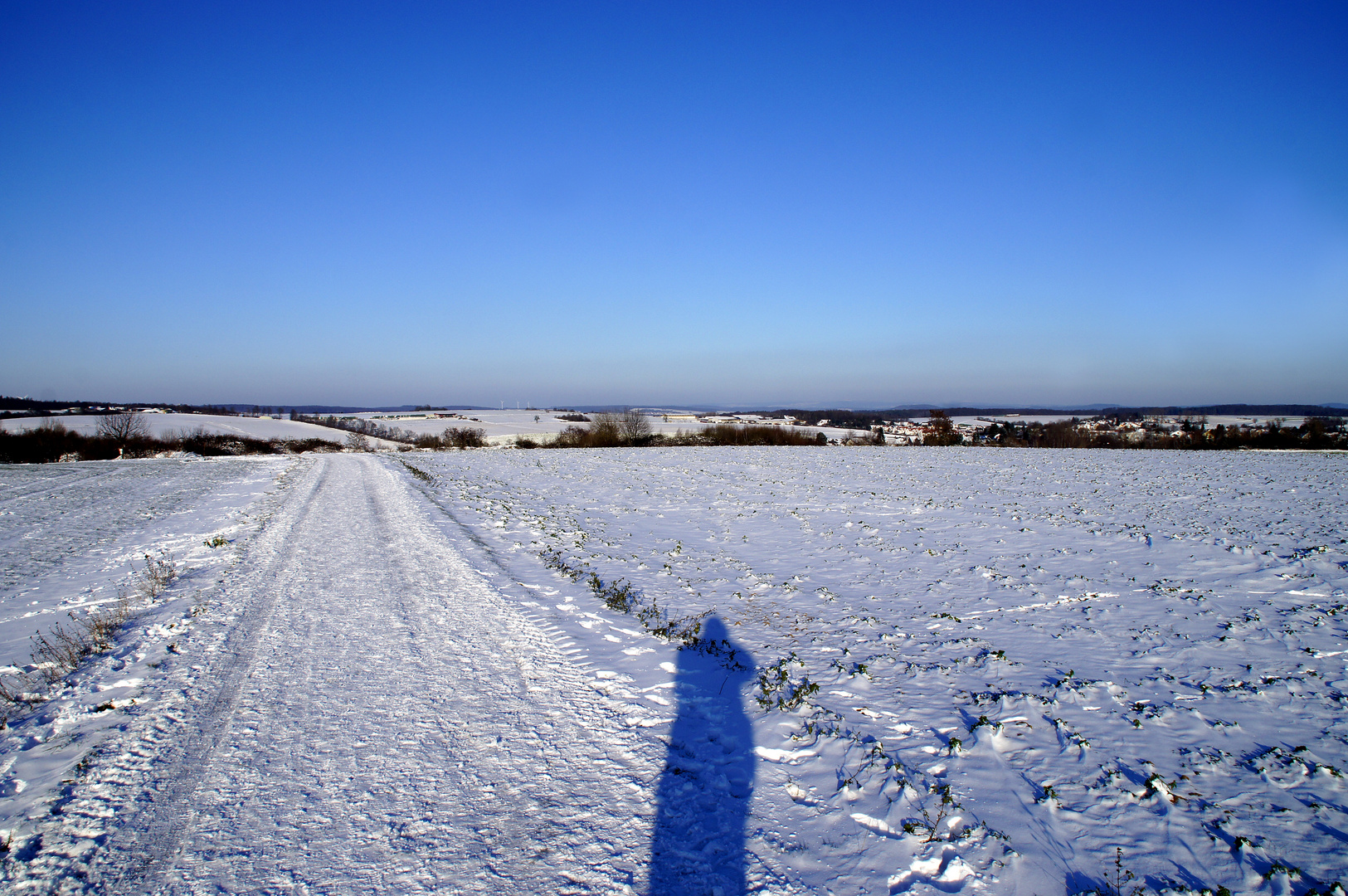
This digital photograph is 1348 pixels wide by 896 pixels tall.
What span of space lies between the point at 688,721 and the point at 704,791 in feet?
3.70

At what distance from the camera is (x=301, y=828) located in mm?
4086

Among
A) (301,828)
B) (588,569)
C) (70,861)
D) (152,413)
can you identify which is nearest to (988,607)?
(588,569)

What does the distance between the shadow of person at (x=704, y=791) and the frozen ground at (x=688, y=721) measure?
0.03 metres

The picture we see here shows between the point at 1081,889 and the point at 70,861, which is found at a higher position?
the point at 70,861

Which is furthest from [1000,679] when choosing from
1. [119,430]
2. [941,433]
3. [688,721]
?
[119,430]

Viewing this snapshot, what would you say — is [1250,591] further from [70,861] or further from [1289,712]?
[70,861]

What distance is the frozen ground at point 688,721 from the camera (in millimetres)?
3971

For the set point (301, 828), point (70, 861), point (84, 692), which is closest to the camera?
point (70, 861)

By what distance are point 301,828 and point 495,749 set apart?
1459 millimetres

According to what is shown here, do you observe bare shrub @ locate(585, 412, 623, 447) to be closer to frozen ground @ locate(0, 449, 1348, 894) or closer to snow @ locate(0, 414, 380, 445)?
snow @ locate(0, 414, 380, 445)

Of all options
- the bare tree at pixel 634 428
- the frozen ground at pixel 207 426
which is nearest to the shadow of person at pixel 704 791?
the bare tree at pixel 634 428

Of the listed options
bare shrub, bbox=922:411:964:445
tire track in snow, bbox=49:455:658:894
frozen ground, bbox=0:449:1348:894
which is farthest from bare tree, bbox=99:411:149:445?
bare shrub, bbox=922:411:964:445

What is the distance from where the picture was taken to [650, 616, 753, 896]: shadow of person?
3.78 metres

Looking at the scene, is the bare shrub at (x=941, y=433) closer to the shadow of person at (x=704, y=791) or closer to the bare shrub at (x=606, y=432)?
the bare shrub at (x=606, y=432)
